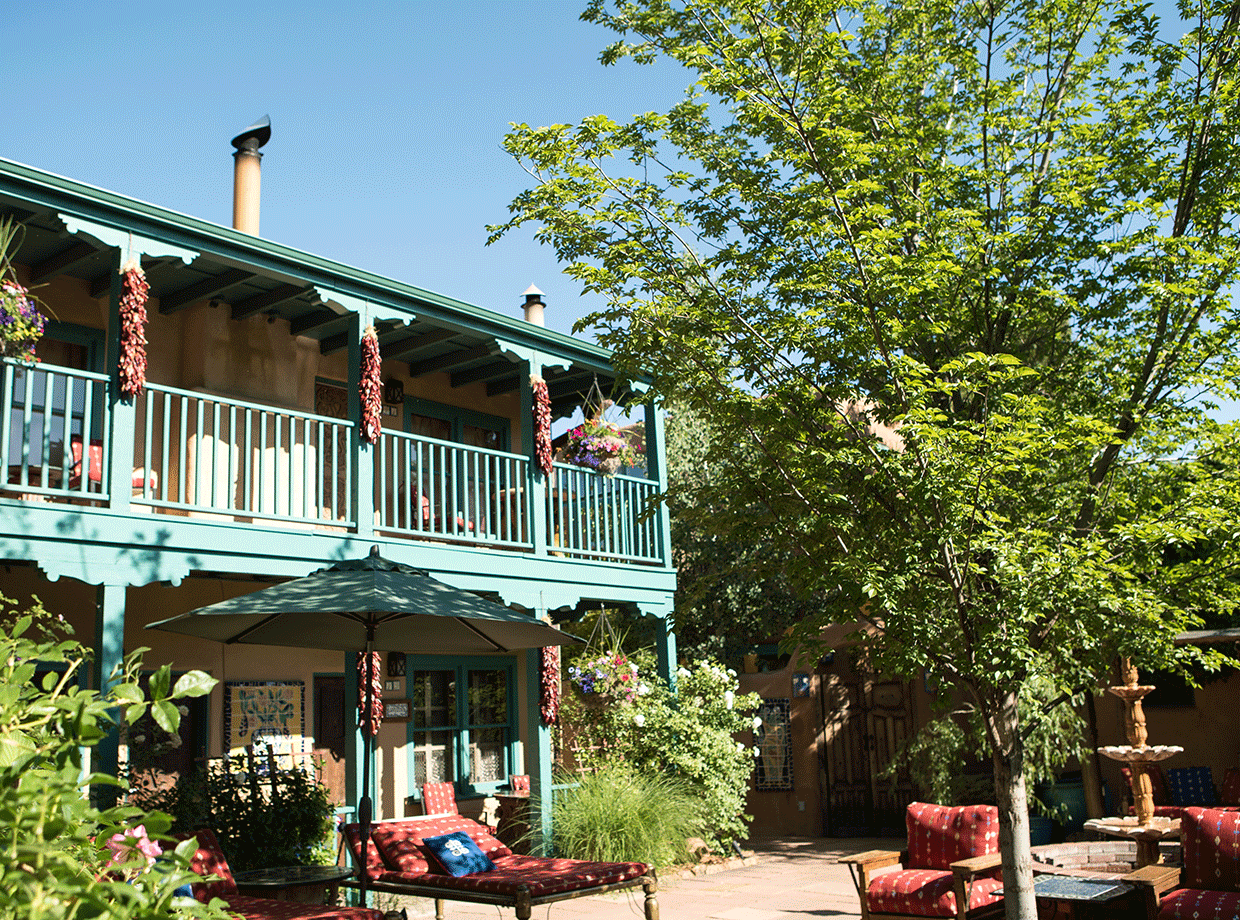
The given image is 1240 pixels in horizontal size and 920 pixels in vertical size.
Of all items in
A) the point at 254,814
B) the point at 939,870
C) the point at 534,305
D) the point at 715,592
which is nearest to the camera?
the point at 939,870

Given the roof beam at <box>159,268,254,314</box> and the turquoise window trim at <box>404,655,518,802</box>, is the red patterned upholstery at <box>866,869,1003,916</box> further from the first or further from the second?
the roof beam at <box>159,268,254,314</box>

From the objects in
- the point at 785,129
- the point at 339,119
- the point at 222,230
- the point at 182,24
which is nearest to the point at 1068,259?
the point at 785,129

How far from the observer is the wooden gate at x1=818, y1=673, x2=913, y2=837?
13.4 metres

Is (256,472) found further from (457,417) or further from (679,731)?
(679,731)

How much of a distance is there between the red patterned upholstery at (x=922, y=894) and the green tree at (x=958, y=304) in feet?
4.10

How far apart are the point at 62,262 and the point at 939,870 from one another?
8.38 metres

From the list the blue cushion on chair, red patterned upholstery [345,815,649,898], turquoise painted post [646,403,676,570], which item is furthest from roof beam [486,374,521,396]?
the blue cushion on chair

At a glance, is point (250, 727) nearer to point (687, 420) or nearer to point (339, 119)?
point (339, 119)

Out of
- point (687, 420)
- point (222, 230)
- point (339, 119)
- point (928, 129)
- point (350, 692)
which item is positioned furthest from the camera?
point (687, 420)

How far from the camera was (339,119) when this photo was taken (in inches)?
382

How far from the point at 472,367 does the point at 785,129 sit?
25.3 ft

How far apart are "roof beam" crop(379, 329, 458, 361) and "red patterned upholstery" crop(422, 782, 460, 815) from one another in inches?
181

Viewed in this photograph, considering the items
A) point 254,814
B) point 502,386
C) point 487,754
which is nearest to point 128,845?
point 254,814

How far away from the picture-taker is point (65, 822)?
4.94ft
